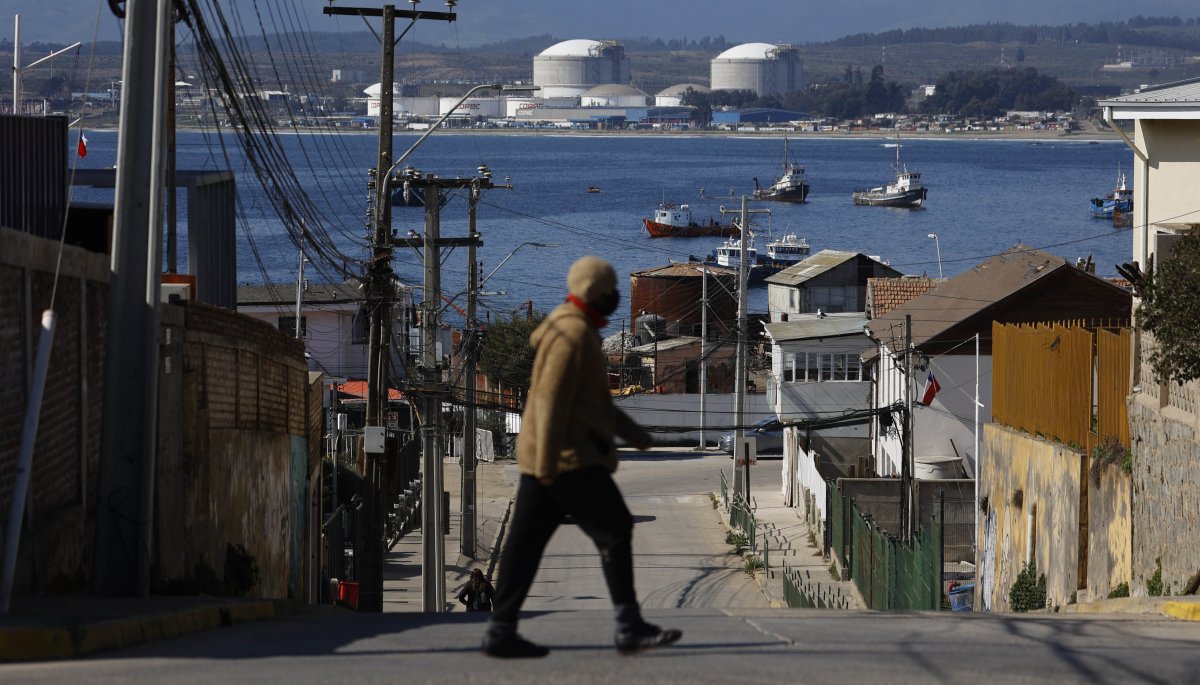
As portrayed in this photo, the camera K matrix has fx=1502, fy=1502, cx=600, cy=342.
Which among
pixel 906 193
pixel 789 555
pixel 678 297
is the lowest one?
pixel 789 555

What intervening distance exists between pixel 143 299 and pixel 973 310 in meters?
29.6

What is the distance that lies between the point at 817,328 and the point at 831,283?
44.8ft

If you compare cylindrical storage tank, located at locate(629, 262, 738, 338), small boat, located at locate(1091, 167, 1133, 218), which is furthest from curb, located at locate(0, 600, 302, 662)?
small boat, located at locate(1091, 167, 1133, 218)

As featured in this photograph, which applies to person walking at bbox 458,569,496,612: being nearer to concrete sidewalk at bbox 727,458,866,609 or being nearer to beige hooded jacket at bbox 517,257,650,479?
concrete sidewalk at bbox 727,458,866,609

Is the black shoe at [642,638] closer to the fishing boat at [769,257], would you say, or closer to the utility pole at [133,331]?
the utility pole at [133,331]

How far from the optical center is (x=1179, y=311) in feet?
42.7

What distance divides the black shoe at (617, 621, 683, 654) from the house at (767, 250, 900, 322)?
5342 centimetres

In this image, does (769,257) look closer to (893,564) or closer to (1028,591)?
Result: (893,564)

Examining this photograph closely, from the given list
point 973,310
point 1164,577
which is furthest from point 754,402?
point 1164,577

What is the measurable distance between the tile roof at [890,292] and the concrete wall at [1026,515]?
76.1 feet

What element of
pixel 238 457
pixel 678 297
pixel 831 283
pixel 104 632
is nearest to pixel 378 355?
pixel 238 457

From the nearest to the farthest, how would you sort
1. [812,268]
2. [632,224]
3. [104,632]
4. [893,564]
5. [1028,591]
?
[104,632] → [1028,591] → [893,564] → [812,268] → [632,224]

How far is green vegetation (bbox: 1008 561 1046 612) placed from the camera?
58.1ft

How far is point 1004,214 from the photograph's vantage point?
14588 centimetres
